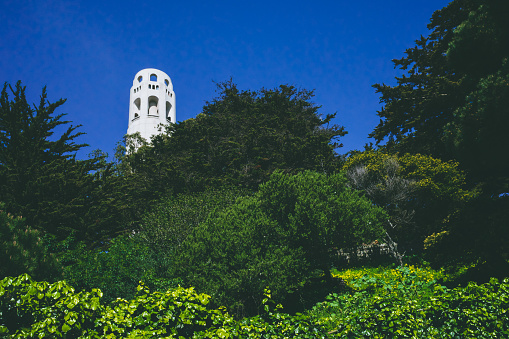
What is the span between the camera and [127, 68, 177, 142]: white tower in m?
41.5

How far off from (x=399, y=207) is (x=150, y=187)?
1618 centimetres

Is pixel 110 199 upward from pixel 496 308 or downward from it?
upward

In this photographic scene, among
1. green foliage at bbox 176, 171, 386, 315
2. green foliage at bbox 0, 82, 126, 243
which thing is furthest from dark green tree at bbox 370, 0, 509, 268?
green foliage at bbox 0, 82, 126, 243

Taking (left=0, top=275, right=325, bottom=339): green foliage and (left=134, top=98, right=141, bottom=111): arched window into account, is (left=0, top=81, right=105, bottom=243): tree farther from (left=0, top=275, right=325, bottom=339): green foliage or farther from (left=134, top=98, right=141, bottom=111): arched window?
(left=134, top=98, right=141, bottom=111): arched window

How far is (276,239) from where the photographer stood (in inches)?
511

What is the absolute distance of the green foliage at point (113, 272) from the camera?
34.4 feet

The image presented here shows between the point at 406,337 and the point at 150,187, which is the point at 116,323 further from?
the point at 150,187

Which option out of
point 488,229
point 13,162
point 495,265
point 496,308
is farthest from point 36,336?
point 13,162

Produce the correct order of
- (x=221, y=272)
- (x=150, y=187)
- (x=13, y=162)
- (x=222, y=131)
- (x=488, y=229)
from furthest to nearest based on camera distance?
(x=222, y=131)
(x=150, y=187)
(x=13, y=162)
(x=221, y=272)
(x=488, y=229)

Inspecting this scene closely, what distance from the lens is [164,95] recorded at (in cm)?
4534

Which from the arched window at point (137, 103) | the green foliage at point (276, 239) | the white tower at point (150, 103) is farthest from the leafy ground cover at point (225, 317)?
the arched window at point (137, 103)

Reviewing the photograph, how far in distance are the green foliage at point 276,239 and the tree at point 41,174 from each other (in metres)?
5.57

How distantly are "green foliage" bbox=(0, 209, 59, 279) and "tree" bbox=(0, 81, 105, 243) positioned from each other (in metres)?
2.76

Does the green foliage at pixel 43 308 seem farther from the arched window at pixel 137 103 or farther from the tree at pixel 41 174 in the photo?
the arched window at pixel 137 103
